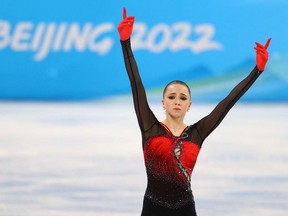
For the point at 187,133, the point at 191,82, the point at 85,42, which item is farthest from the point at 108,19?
the point at 187,133

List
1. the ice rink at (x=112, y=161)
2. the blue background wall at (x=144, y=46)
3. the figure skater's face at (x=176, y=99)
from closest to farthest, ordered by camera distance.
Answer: the figure skater's face at (x=176, y=99) → the ice rink at (x=112, y=161) → the blue background wall at (x=144, y=46)

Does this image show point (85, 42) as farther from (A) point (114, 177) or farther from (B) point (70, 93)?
(A) point (114, 177)

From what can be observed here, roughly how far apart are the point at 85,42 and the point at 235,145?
8.78 ft

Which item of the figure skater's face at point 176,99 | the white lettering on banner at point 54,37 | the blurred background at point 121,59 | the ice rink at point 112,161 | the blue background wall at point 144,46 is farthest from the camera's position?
the white lettering on banner at point 54,37

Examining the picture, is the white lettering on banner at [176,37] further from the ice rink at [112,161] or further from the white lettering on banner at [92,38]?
the ice rink at [112,161]

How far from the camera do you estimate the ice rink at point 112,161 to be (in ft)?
19.0

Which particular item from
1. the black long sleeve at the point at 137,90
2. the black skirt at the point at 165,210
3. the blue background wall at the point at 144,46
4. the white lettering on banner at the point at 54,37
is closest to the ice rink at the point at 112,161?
the blue background wall at the point at 144,46

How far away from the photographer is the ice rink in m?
5.80

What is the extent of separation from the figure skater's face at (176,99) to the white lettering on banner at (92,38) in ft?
16.6

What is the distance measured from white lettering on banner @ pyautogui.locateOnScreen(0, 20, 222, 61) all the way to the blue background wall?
1 centimetres

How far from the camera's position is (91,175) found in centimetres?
650

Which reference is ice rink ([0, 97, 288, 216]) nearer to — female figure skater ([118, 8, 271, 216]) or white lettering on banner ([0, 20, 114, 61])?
white lettering on banner ([0, 20, 114, 61])

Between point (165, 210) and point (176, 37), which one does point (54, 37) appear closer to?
point (176, 37)

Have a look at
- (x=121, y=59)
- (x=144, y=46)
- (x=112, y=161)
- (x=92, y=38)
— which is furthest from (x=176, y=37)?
(x=112, y=161)
